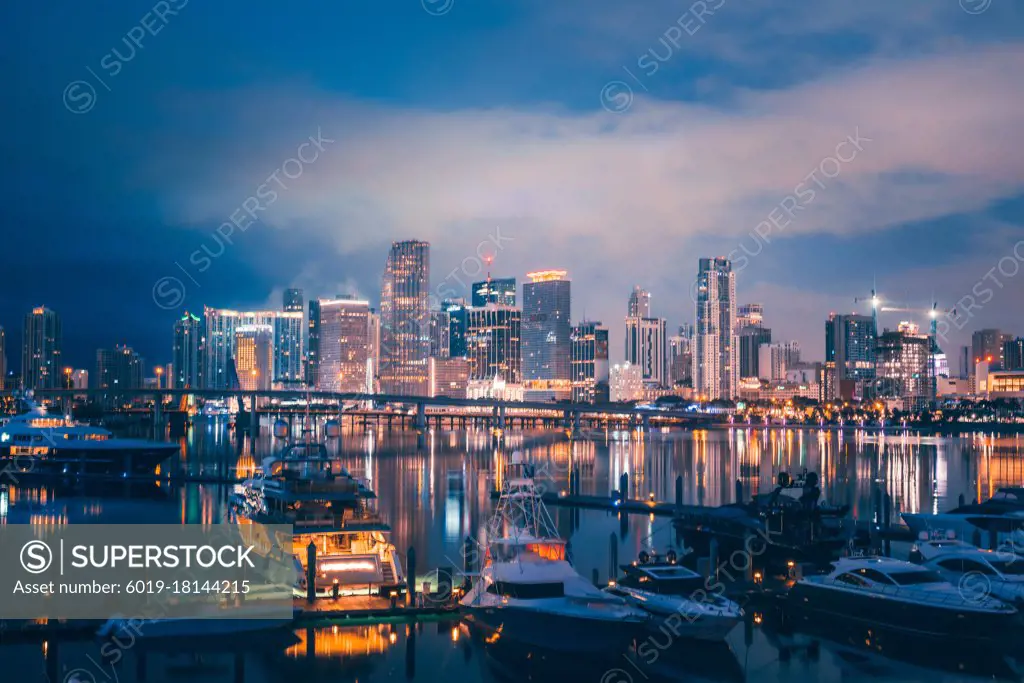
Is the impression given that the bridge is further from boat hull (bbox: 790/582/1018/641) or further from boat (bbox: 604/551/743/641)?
boat hull (bbox: 790/582/1018/641)

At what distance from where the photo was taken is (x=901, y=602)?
→ 2075 cm

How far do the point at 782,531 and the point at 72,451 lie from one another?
43.4 m

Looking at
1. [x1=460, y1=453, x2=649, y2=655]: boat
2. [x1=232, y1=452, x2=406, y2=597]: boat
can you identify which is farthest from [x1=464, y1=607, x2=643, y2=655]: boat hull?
[x1=232, y1=452, x2=406, y2=597]: boat

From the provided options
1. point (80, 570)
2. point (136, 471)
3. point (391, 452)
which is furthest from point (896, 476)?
point (80, 570)

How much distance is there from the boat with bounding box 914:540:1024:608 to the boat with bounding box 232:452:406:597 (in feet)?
42.7

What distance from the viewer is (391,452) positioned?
8106 centimetres

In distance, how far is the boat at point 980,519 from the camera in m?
31.2

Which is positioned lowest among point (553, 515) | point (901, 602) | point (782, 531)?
point (553, 515)

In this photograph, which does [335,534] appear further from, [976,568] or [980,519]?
[980,519]

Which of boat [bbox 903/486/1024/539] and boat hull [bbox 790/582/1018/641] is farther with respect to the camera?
boat [bbox 903/486/1024/539]

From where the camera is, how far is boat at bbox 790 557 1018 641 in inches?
781

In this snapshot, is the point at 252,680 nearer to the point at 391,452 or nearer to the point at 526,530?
the point at 526,530

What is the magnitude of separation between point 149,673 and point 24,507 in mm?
27218

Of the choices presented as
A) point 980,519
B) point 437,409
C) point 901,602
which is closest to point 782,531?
point 901,602
